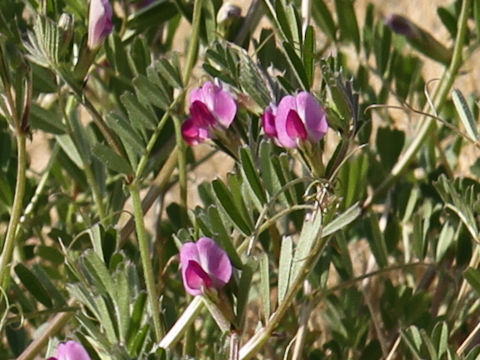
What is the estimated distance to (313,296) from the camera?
3.57 ft

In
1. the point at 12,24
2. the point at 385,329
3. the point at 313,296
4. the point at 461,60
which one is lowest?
the point at 385,329

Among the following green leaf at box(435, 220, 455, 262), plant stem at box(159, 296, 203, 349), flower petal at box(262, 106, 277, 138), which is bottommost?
green leaf at box(435, 220, 455, 262)

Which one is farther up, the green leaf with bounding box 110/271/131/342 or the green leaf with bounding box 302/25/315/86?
the green leaf with bounding box 302/25/315/86

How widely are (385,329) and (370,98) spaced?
0.28 m

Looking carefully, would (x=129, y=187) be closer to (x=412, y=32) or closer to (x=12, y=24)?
(x=12, y=24)

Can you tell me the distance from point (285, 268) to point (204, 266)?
0.22 feet

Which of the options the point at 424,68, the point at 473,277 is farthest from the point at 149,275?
the point at 424,68

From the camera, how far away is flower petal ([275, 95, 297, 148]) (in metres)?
0.88

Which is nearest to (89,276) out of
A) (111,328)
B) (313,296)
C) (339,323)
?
(111,328)

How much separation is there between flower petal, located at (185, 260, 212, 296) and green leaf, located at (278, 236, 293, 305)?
0.05 meters

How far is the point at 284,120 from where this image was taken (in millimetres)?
881

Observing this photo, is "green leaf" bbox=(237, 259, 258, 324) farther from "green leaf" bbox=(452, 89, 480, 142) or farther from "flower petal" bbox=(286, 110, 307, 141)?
"green leaf" bbox=(452, 89, 480, 142)

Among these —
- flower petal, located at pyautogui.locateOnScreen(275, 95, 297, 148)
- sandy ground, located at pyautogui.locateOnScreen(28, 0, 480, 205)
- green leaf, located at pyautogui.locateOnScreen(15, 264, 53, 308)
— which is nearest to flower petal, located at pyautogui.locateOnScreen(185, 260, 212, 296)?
flower petal, located at pyautogui.locateOnScreen(275, 95, 297, 148)

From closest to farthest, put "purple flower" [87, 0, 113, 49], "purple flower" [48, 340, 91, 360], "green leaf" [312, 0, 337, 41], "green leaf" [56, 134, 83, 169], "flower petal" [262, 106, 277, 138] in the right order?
1. "purple flower" [48, 340, 91, 360]
2. "flower petal" [262, 106, 277, 138]
3. "purple flower" [87, 0, 113, 49]
4. "green leaf" [56, 134, 83, 169]
5. "green leaf" [312, 0, 337, 41]
